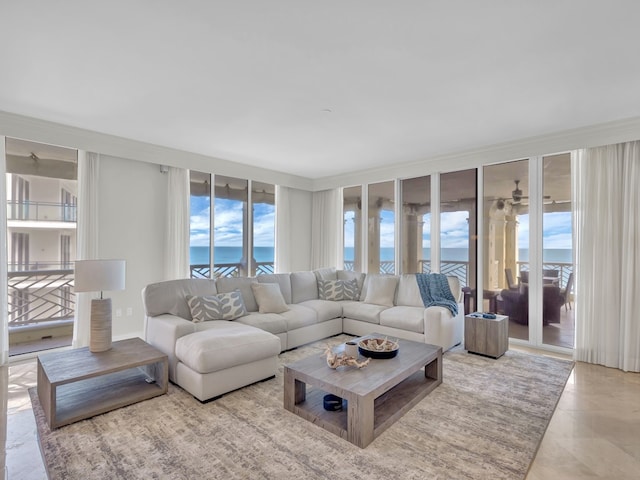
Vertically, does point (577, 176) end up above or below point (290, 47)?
below

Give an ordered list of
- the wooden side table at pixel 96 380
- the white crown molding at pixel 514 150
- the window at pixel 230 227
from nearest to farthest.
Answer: the wooden side table at pixel 96 380 → the white crown molding at pixel 514 150 → the window at pixel 230 227

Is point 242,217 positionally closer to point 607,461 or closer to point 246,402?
point 246,402

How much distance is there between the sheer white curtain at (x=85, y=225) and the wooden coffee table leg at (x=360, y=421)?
3.56 metres

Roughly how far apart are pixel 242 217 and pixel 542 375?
4.88 metres

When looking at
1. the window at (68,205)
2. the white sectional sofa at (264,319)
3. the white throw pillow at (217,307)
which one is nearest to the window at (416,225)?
the white sectional sofa at (264,319)

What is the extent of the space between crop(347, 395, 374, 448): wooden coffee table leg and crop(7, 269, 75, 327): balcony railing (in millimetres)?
4031

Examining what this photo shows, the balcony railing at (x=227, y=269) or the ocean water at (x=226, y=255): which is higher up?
the ocean water at (x=226, y=255)

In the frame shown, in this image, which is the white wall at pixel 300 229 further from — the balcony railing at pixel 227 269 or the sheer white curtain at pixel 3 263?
the sheer white curtain at pixel 3 263

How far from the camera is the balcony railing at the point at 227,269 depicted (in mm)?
5490

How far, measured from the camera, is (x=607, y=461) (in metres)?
2.10

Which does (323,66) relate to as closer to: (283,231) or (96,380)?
(96,380)

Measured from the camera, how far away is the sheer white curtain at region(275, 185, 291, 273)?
6.52 meters

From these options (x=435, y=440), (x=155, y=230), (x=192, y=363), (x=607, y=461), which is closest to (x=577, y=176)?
(x=607, y=461)

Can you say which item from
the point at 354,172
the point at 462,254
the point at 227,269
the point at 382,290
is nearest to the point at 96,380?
the point at 227,269
